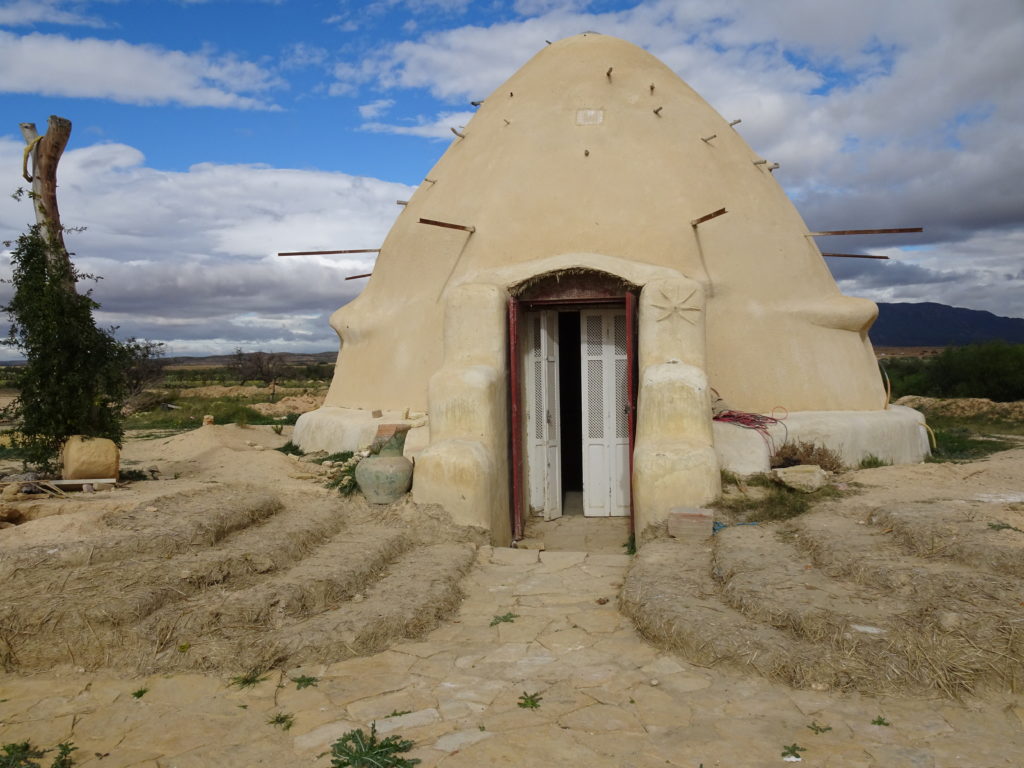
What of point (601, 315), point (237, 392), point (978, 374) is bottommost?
point (237, 392)

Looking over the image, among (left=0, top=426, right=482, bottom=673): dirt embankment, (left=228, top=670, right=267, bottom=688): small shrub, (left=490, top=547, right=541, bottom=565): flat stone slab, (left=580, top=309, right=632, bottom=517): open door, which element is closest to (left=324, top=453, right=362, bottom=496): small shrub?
(left=0, top=426, right=482, bottom=673): dirt embankment

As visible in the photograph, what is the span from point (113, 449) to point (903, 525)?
724 centimetres

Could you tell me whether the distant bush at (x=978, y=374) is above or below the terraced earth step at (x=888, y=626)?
above

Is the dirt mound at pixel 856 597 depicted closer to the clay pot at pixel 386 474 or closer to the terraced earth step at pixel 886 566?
the terraced earth step at pixel 886 566

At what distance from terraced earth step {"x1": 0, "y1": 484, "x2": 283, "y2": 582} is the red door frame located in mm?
2319

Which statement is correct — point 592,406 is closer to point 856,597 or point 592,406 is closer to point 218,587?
point 856,597

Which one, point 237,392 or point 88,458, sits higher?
point 237,392

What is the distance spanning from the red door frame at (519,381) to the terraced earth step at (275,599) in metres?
1.78

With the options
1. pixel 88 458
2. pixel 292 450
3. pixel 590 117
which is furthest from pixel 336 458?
pixel 590 117

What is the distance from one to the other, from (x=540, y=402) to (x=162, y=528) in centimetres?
393

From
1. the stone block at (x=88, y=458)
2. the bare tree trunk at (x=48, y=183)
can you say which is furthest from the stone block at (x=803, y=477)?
the bare tree trunk at (x=48, y=183)

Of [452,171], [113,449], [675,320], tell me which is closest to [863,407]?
[675,320]

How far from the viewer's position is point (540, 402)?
829 cm

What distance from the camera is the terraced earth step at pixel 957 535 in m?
5.12
